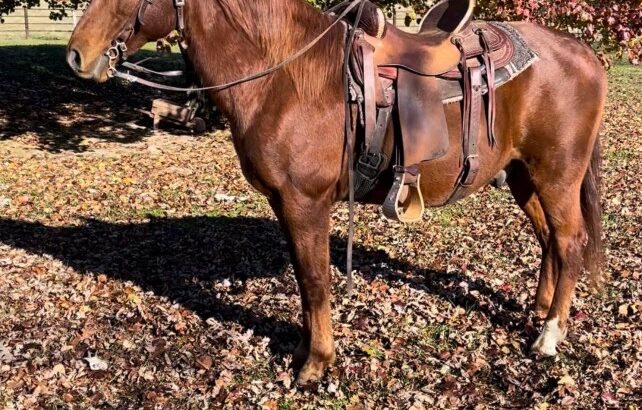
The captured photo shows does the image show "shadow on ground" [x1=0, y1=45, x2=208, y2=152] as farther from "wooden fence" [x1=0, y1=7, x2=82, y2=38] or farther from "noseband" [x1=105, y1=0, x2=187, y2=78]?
"wooden fence" [x1=0, y1=7, x2=82, y2=38]

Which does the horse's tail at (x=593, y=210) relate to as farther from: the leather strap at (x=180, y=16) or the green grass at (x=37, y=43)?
the green grass at (x=37, y=43)

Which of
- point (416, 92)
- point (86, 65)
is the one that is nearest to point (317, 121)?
point (416, 92)

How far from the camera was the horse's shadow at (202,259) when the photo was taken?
471cm

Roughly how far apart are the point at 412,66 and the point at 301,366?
75.3 inches

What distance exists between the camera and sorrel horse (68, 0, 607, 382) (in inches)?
124

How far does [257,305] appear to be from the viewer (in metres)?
4.77

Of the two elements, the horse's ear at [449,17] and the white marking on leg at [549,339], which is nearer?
the horse's ear at [449,17]

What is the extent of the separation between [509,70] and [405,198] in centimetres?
94

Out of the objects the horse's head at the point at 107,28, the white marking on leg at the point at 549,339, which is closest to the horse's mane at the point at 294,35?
the horse's head at the point at 107,28

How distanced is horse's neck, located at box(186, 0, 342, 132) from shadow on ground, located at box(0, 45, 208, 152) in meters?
7.16

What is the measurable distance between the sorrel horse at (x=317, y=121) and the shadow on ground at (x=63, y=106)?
7170mm

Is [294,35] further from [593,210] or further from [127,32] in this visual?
[593,210]

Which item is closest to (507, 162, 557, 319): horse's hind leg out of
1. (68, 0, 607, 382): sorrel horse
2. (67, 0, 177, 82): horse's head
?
(68, 0, 607, 382): sorrel horse

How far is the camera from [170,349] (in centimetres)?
420
